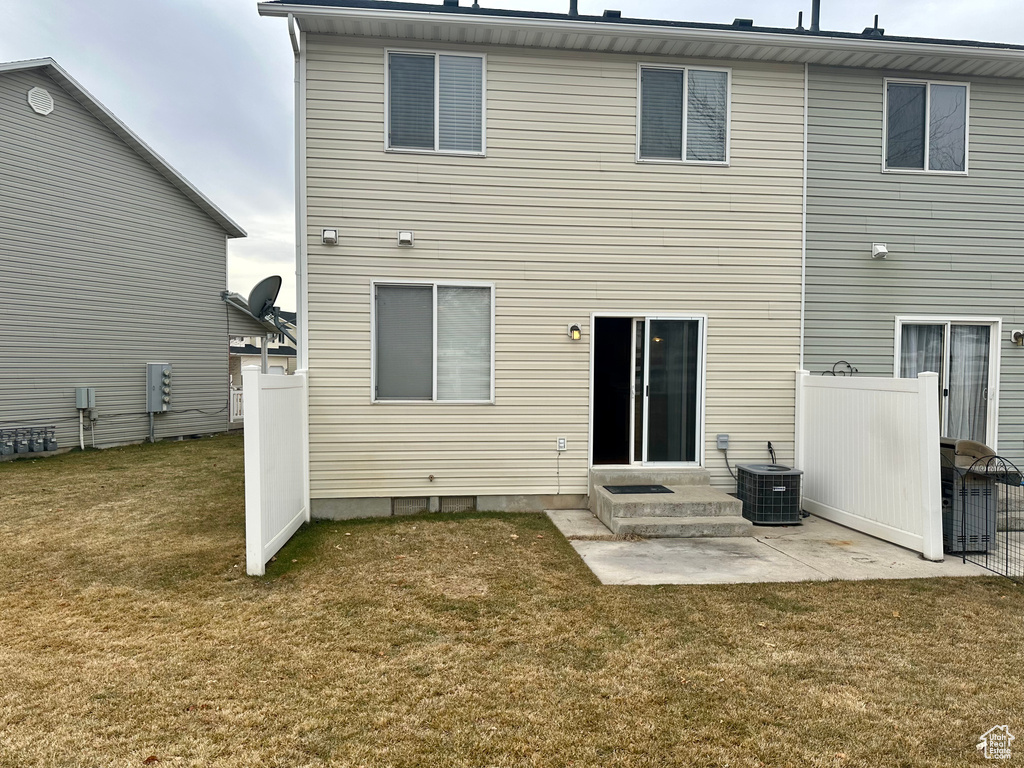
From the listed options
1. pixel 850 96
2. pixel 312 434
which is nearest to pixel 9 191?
pixel 312 434

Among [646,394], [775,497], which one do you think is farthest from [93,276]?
[775,497]

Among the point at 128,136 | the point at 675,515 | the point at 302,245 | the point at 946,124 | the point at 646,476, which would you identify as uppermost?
the point at 128,136

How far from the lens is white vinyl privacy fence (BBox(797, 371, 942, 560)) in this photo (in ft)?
16.7

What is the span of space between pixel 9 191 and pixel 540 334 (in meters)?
11.1

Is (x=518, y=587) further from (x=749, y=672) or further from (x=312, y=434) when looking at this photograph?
(x=312, y=434)

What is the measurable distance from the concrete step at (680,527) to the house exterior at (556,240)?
1034 mm

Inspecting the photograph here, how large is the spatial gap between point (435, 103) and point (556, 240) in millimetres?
2060

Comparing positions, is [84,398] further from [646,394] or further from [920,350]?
[920,350]

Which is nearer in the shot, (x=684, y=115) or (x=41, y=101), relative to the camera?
(x=684, y=115)

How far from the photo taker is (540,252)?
263 inches

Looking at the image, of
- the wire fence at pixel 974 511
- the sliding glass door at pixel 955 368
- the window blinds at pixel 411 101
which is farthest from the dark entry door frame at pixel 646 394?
the window blinds at pixel 411 101

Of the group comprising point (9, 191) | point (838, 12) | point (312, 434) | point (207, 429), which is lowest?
point (207, 429)

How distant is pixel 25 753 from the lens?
2453 millimetres

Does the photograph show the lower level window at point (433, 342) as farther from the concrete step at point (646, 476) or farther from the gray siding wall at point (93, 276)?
the gray siding wall at point (93, 276)
